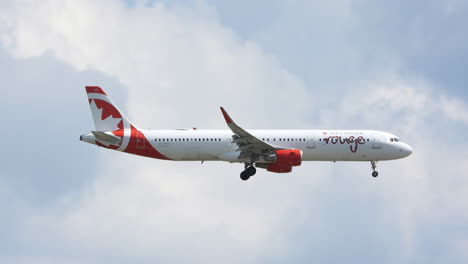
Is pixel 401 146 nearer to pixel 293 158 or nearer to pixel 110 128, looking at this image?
pixel 293 158

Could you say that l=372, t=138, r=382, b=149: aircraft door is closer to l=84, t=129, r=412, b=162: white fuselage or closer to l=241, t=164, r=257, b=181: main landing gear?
l=84, t=129, r=412, b=162: white fuselage

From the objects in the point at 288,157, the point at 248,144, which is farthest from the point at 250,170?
the point at 288,157

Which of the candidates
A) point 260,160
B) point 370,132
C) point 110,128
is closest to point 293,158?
point 260,160

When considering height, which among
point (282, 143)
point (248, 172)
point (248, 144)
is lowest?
point (248, 172)

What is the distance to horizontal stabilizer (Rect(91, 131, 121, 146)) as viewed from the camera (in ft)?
269

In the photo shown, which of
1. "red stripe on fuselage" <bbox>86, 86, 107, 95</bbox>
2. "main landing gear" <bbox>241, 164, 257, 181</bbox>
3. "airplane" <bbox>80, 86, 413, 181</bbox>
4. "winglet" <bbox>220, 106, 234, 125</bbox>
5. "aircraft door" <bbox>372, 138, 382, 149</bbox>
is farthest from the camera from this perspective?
"red stripe on fuselage" <bbox>86, 86, 107, 95</bbox>

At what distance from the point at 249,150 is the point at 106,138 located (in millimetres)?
12870

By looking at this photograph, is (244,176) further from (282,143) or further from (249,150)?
(282,143)

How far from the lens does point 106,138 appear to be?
8256cm

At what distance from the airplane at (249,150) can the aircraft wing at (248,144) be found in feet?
0.29

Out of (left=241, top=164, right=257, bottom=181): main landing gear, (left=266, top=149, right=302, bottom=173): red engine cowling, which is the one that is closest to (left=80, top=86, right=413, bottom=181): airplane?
(left=241, top=164, right=257, bottom=181): main landing gear

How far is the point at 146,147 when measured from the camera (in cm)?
8256

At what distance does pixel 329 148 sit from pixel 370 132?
4.36 metres

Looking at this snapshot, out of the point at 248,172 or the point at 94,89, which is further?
the point at 94,89
